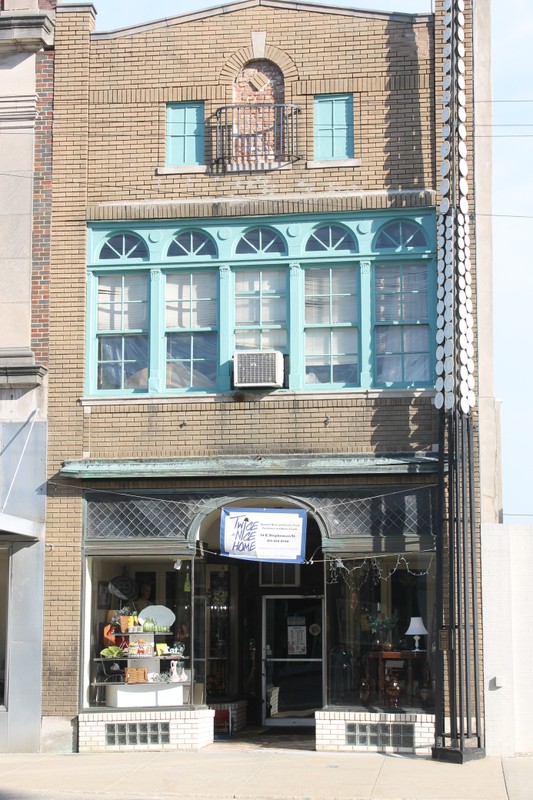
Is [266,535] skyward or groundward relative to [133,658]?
skyward

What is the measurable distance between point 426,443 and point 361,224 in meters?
3.28

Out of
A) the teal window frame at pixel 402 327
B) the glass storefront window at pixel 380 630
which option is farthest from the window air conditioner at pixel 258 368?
the glass storefront window at pixel 380 630

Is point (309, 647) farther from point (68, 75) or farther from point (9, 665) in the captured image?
point (68, 75)

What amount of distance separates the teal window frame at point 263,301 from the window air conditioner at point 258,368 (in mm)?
330

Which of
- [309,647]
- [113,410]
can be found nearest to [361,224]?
[113,410]

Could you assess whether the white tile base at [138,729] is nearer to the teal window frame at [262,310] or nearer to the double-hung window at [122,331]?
the double-hung window at [122,331]

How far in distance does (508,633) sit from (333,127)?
758cm

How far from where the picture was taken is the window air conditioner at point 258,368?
54.5 ft

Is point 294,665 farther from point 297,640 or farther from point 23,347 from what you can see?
point 23,347

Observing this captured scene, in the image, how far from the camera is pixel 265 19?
58.6 feet

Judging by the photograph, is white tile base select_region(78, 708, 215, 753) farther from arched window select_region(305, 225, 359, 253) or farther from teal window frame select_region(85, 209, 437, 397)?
arched window select_region(305, 225, 359, 253)

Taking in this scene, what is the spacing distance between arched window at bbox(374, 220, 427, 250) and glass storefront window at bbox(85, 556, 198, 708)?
17.4 feet

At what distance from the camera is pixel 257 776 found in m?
14.3

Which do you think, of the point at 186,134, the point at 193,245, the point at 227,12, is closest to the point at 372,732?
the point at 193,245
